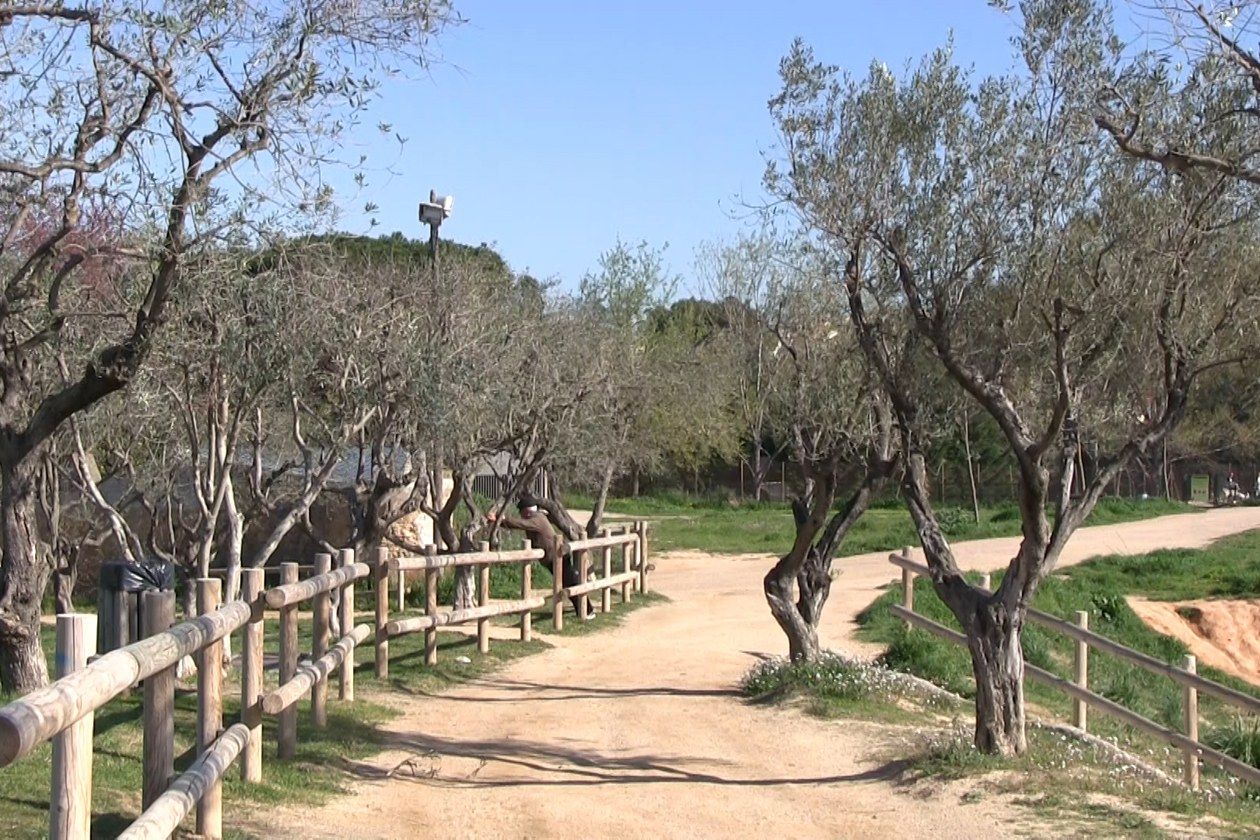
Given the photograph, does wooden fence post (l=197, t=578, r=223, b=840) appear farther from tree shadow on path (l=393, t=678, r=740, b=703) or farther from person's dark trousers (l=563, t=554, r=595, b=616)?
person's dark trousers (l=563, t=554, r=595, b=616)

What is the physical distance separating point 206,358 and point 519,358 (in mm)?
8724

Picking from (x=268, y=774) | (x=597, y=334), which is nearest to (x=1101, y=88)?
(x=268, y=774)

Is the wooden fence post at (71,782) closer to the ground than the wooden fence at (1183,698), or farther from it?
farther from it

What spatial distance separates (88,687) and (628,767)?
658 centimetres

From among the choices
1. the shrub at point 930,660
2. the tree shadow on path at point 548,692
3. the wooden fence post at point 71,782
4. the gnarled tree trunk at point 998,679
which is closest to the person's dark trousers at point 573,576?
the shrub at point 930,660

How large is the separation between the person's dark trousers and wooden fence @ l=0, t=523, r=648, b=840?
682 cm

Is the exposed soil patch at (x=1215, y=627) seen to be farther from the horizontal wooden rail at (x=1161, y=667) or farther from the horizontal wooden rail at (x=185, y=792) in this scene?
the horizontal wooden rail at (x=185, y=792)

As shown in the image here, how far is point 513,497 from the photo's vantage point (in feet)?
72.1

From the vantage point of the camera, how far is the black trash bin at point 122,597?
11.2m

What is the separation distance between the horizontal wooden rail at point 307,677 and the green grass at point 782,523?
Answer: 20441 millimetres

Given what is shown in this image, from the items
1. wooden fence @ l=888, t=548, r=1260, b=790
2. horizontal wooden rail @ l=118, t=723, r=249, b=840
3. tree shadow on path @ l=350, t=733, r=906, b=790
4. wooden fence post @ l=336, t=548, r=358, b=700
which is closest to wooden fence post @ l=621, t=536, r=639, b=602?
wooden fence @ l=888, t=548, r=1260, b=790

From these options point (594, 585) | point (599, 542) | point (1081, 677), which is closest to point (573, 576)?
point (594, 585)

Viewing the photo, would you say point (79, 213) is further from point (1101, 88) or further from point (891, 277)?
point (1101, 88)

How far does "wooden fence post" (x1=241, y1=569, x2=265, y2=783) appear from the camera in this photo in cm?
920
